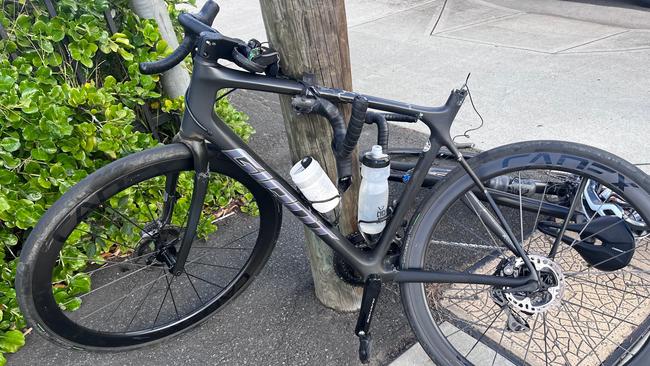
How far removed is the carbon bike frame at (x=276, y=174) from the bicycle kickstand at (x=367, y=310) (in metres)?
0.04

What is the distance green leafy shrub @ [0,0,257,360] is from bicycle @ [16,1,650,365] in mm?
213

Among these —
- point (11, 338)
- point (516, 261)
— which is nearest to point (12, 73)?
point (11, 338)

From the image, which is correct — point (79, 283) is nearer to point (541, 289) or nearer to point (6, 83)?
point (6, 83)

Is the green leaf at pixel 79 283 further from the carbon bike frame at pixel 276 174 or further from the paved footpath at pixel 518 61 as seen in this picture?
the paved footpath at pixel 518 61

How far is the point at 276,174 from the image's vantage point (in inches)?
65.6

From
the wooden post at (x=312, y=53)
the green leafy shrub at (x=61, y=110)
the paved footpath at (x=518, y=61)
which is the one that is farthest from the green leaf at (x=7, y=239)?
the paved footpath at (x=518, y=61)

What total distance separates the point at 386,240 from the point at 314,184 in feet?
1.28

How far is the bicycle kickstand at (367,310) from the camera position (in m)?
1.79

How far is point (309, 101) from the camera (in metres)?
1.50

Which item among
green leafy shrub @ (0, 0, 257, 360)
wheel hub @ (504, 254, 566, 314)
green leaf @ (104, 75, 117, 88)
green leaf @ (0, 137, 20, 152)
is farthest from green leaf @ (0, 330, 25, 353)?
wheel hub @ (504, 254, 566, 314)

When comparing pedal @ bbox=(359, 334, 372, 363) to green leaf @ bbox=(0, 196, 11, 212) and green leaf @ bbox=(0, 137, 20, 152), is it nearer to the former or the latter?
green leaf @ bbox=(0, 196, 11, 212)

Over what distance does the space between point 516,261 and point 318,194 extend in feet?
2.73

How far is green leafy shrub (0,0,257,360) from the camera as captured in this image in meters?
2.06

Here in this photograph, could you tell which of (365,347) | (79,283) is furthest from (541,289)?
(79,283)
